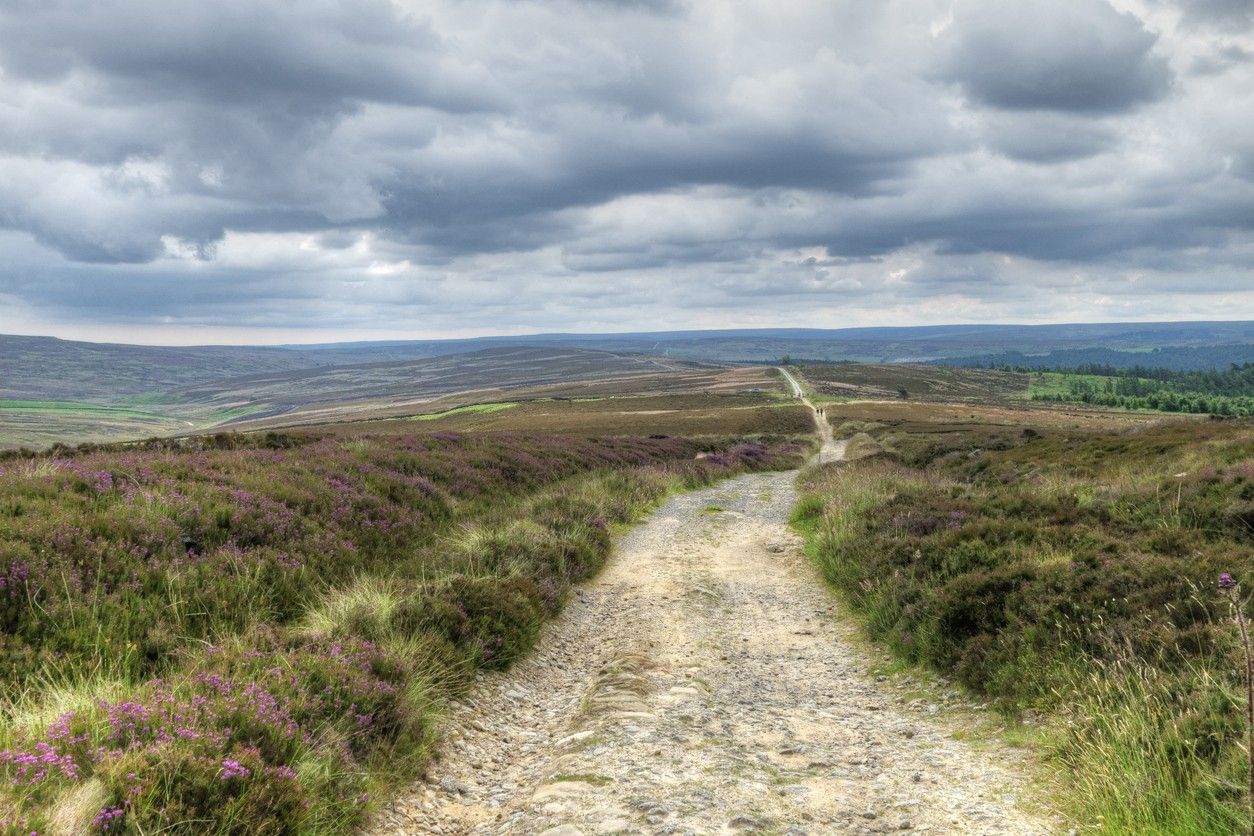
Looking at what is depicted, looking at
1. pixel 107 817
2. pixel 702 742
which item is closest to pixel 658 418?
pixel 702 742

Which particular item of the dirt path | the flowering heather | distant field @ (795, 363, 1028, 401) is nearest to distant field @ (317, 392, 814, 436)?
distant field @ (795, 363, 1028, 401)

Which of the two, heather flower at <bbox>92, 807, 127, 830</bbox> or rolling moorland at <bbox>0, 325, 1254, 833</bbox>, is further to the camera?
rolling moorland at <bbox>0, 325, 1254, 833</bbox>

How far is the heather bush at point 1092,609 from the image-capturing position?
453 centimetres

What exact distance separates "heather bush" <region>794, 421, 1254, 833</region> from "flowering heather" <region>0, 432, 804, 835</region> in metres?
5.21

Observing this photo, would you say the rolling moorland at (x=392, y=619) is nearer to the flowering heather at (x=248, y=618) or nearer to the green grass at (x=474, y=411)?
the flowering heather at (x=248, y=618)

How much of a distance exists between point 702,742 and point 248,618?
5.60 meters

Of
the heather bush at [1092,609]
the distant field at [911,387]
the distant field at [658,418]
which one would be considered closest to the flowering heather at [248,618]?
the heather bush at [1092,609]

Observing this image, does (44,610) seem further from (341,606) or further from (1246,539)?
(1246,539)

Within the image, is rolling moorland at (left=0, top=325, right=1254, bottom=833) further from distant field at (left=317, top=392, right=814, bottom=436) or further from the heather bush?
distant field at (left=317, top=392, right=814, bottom=436)

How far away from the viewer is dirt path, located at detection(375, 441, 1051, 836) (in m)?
4.83

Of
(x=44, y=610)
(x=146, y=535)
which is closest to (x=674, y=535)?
(x=146, y=535)

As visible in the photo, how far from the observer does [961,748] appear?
19.7ft

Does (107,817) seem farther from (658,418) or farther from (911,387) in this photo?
(911,387)

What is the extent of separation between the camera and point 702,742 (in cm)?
607
